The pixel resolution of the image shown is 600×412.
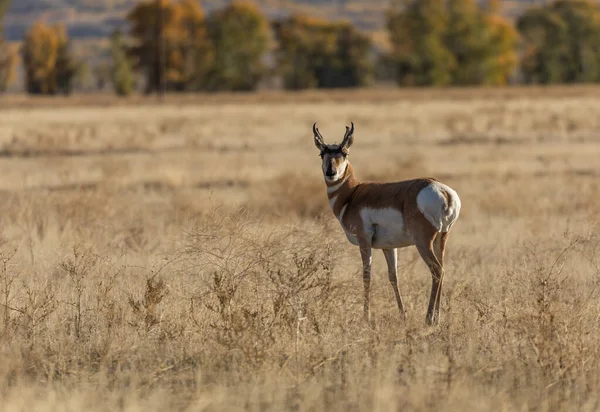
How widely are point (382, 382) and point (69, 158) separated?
21205 mm

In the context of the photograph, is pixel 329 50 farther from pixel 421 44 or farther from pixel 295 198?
pixel 295 198

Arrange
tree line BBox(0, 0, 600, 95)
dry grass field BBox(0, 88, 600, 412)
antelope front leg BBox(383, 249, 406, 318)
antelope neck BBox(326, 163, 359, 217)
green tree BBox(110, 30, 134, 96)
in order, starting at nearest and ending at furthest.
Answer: dry grass field BBox(0, 88, 600, 412) → antelope front leg BBox(383, 249, 406, 318) → antelope neck BBox(326, 163, 359, 217) → tree line BBox(0, 0, 600, 95) → green tree BBox(110, 30, 134, 96)

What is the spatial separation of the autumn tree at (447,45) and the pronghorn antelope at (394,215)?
89.9 m

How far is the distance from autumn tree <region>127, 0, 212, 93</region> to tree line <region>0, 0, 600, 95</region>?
0.09 meters

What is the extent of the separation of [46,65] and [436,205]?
104 m

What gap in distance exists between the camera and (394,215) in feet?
31.8

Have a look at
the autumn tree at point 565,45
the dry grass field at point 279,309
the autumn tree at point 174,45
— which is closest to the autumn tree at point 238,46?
the autumn tree at point 174,45

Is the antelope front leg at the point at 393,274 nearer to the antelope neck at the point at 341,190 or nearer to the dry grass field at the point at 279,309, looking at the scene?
the dry grass field at the point at 279,309

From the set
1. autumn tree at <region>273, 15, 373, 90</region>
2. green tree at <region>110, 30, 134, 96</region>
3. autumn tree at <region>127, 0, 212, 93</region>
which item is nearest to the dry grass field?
autumn tree at <region>127, 0, 212, 93</region>

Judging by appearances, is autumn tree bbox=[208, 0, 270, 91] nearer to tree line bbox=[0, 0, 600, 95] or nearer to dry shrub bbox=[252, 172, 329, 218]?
tree line bbox=[0, 0, 600, 95]

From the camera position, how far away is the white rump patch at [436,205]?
30.9 ft

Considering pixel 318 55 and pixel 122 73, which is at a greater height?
pixel 318 55

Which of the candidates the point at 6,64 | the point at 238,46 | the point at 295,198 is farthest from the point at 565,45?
the point at 295,198

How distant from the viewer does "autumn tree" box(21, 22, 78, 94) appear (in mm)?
109000
